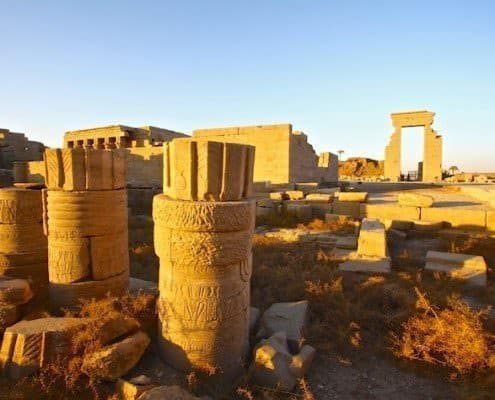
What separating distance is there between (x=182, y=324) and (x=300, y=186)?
379 inches

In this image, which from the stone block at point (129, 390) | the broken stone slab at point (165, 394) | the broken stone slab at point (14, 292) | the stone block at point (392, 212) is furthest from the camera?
the stone block at point (392, 212)

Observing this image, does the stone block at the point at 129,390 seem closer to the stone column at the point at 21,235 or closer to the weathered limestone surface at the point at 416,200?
the stone column at the point at 21,235

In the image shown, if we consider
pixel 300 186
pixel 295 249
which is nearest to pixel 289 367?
pixel 295 249

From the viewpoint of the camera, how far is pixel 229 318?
3.07 meters

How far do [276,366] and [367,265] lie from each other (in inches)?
125

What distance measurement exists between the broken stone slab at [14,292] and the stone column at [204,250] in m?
1.68

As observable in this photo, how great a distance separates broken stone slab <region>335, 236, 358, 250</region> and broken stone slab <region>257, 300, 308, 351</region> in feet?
9.10

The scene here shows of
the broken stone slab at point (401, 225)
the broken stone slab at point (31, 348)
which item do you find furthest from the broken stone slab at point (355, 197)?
the broken stone slab at point (31, 348)

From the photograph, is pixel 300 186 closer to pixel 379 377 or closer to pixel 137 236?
pixel 137 236

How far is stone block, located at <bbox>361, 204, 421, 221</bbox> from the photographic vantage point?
8.16m

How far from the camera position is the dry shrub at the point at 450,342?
3.16m

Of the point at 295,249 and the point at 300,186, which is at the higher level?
the point at 300,186

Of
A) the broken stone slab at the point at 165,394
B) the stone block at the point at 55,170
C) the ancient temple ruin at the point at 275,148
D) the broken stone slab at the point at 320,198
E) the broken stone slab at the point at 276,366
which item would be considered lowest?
the broken stone slab at the point at 276,366

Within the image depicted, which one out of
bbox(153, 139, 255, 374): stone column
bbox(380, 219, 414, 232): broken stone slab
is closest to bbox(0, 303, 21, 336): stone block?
bbox(153, 139, 255, 374): stone column
